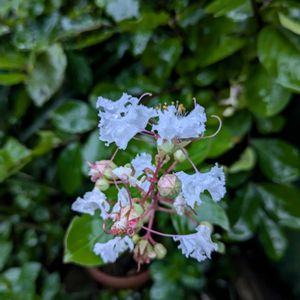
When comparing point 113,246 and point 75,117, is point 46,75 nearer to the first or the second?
point 75,117

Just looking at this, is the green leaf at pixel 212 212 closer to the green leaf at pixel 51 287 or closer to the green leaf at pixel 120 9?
the green leaf at pixel 120 9

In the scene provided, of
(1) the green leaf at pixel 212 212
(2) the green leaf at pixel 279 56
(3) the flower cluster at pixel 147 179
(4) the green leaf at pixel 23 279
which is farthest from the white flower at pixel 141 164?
(4) the green leaf at pixel 23 279

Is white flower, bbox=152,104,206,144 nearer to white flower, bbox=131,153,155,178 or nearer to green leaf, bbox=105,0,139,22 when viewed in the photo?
white flower, bbox=131,153,155,178

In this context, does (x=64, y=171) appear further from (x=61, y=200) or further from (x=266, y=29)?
(x=266, y=29)

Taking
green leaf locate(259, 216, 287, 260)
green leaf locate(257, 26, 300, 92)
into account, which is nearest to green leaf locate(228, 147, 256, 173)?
green leaf locate(259, 216, 287, 260)

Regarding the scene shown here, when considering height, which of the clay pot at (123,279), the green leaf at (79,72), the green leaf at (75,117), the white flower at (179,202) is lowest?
the clay pot at (123,279)

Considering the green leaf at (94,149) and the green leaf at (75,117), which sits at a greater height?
the green leaf at (75,117)

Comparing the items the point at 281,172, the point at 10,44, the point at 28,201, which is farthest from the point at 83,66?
the point at 281,172
